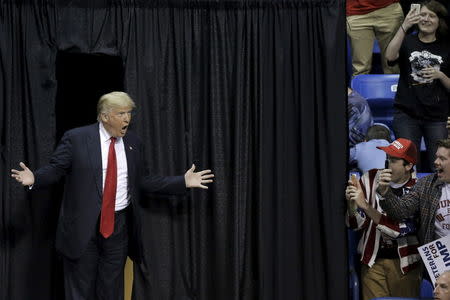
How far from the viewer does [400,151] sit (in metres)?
5.24

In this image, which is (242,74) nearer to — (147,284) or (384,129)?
(384,129)

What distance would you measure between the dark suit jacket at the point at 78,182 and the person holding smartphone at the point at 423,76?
231 cm

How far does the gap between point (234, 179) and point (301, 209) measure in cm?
54

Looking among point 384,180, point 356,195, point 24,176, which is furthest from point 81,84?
point 384,180

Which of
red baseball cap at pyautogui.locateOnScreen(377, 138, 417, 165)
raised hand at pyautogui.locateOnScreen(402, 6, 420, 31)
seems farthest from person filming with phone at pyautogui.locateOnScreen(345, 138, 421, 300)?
raised hand at pyautogui.locateOnScreen(402, 6, 420, 31)

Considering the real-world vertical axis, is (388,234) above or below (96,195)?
below

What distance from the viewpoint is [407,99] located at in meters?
6.16

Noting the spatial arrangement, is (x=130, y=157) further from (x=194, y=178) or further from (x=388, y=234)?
(x=388, y=234)

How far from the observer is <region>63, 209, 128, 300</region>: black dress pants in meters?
5.15

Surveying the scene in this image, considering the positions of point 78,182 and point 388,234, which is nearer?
point 78,182

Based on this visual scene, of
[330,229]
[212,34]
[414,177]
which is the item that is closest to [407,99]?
[414,177]

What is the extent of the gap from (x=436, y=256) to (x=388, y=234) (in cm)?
66

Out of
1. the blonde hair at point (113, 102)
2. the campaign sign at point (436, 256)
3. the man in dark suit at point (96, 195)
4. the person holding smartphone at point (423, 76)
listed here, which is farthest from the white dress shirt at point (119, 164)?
the person holding smartphone at point (423, 76)

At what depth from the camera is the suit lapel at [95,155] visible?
5148 mm
